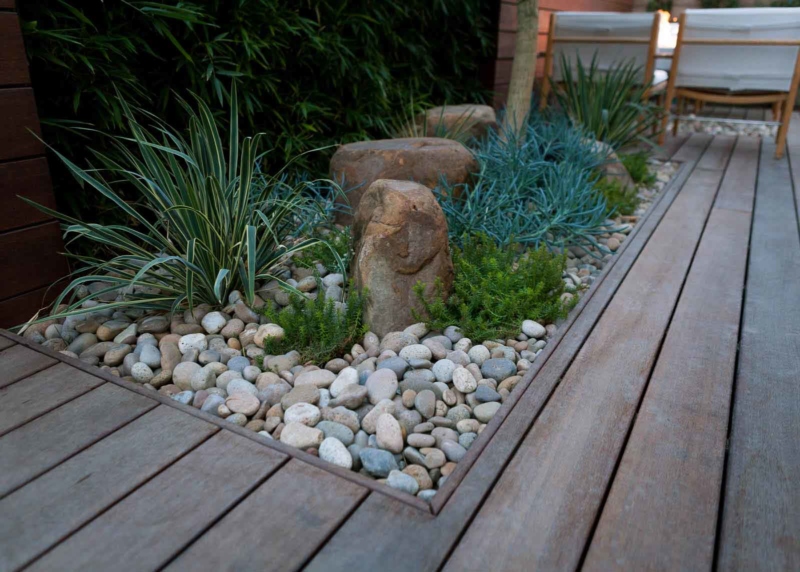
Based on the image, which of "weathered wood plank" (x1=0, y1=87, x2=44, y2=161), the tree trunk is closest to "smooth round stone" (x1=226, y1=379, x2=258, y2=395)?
"weathered wood plank" (x1=0, y1=87, x2=44, y2=161)

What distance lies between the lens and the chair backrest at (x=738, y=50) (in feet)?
12.4

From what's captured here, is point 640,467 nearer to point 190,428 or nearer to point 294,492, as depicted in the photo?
point 294,492

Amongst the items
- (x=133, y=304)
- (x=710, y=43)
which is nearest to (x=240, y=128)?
(x=133, y=304)

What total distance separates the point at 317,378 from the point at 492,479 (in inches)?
22.0

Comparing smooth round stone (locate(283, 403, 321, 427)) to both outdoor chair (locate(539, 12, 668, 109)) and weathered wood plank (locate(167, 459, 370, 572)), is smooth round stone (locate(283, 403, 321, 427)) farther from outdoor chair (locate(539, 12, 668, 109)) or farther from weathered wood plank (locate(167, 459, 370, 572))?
outdoor chair (locate(539, 12, 668, 109))

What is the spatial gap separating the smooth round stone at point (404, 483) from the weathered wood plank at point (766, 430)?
0.52m

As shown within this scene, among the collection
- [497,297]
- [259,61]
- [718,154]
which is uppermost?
[259,61]

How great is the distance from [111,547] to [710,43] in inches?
A: 172

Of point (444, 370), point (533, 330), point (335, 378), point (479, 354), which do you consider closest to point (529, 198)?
point (533, 330)

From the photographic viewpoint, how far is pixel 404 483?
1162mm

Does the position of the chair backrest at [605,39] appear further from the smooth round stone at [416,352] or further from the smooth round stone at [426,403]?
the smooth round stone at [426,403]

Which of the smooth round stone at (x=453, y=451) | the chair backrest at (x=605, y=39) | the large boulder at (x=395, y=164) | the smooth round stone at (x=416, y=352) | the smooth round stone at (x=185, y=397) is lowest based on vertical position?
the smooth round stone at (x=185, y=397)

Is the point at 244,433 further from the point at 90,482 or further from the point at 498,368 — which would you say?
the point at 498,368

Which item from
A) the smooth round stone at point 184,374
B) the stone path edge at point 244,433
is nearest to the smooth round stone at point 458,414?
the stone path edge at point 244,433
